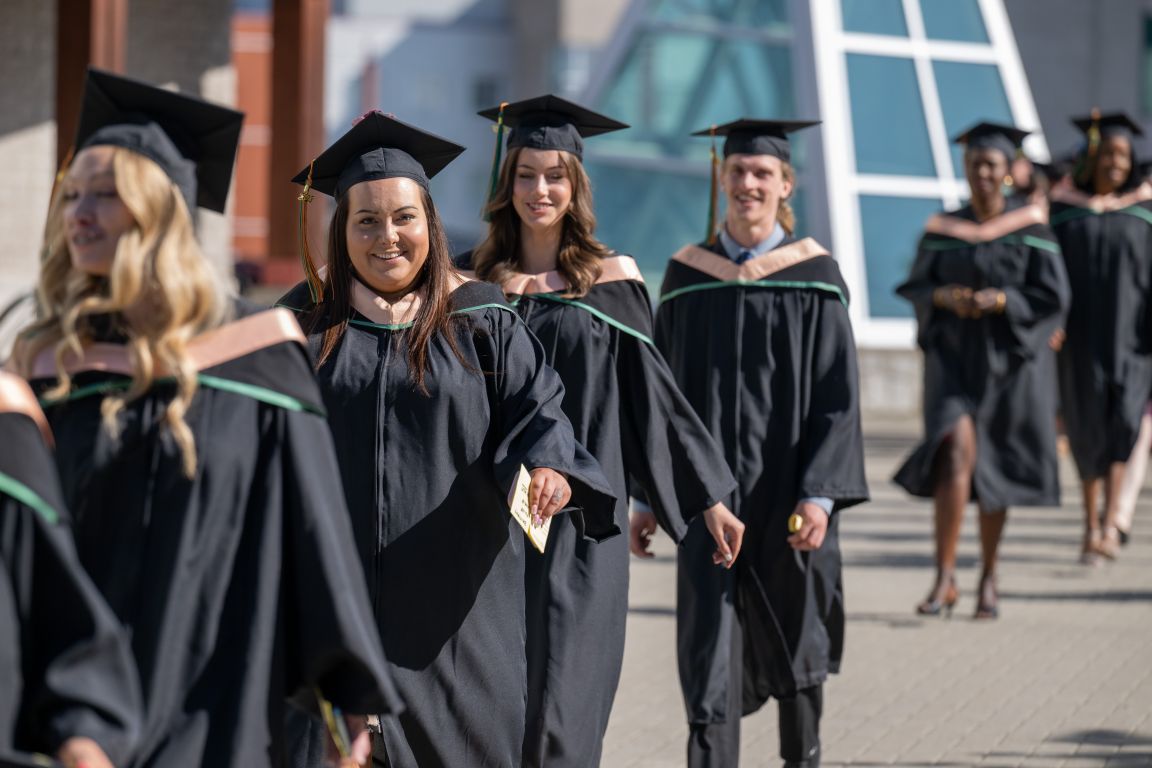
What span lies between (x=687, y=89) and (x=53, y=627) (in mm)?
21773

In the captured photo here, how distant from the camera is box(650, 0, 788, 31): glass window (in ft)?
77.8

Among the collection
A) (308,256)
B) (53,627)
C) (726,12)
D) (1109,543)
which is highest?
(726,12)

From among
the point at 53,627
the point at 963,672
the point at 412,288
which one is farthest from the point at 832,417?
the point at 53,627

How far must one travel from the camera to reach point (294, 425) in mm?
3459

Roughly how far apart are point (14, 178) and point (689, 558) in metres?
12.0

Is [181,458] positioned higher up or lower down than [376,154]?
lower down

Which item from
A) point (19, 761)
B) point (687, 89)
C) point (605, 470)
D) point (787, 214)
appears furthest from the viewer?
point (687, 89)

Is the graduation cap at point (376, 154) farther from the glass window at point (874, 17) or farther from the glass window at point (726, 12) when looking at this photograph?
the glass window at point (726, 12)

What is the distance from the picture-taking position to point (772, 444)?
6.39 metres

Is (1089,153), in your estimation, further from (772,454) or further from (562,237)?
(562,237)

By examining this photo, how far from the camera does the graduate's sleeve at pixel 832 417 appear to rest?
6.23 metres

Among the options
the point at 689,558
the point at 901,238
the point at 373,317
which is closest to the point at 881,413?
the point at 901,238

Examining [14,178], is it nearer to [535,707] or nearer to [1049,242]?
[1049,242]

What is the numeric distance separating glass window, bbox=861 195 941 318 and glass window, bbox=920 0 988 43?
7.53 feet
